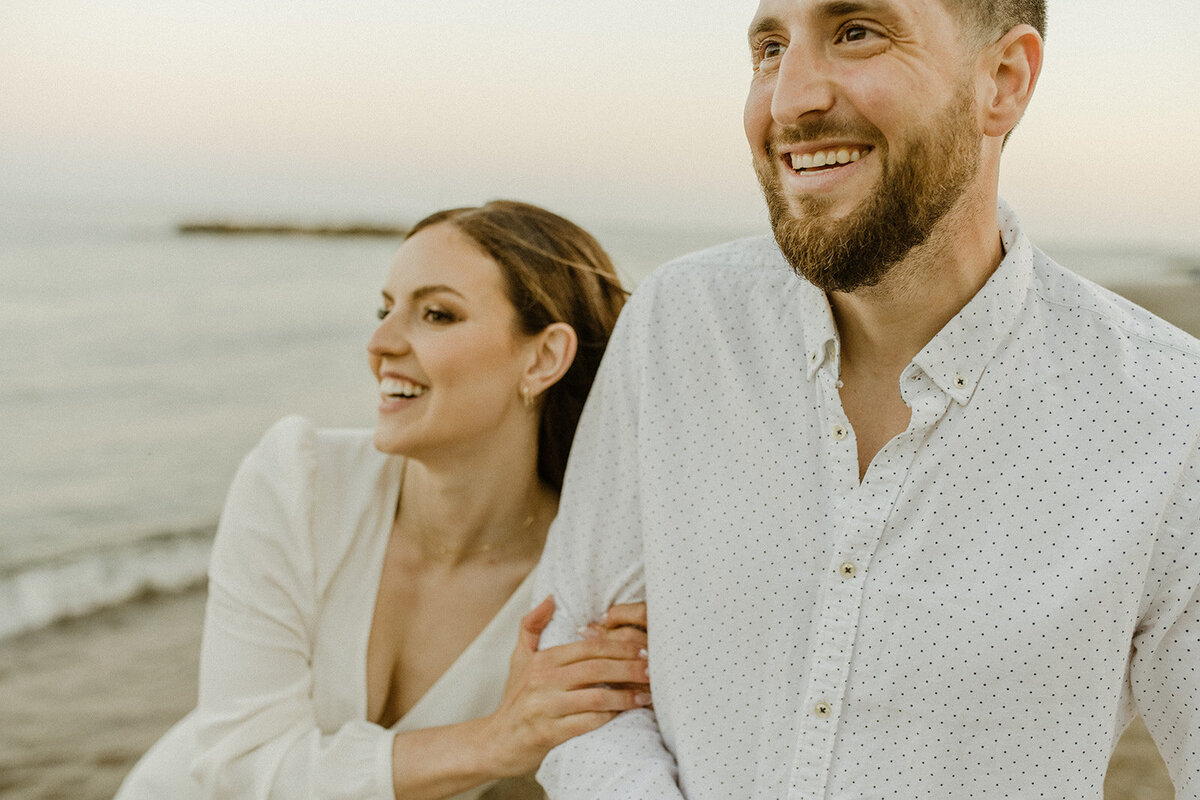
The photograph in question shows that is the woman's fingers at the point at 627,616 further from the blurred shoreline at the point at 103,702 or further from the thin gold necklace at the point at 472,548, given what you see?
the blurred shoreline at the point at 103,702

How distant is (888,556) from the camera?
1682mm

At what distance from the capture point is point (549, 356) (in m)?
2.88

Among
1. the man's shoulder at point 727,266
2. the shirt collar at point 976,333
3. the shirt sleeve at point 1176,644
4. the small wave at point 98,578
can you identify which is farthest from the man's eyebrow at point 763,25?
the small wave at point 98,578

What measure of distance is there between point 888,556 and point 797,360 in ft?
1.41

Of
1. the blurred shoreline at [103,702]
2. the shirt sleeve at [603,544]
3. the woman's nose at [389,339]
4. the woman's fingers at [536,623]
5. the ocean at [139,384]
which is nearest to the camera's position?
the shirt sleeve at [603,544]

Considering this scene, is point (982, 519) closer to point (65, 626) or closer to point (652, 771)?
point (652, 771)

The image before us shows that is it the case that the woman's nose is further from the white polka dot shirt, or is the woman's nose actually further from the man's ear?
the man's ear

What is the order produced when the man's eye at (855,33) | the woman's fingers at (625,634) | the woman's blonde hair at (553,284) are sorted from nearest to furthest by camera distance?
1. the man's eye at (855,33)
2. the woman's fingers at (625,634)
3. the woman's blonde hair at (553,284)

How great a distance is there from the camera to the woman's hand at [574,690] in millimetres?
2102

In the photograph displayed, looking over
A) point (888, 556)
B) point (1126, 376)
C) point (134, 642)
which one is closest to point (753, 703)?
point (888, 556)

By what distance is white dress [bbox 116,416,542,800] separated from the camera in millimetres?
2424

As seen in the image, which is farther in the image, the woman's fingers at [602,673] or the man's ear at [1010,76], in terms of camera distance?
the woman's fingers at [602,673]

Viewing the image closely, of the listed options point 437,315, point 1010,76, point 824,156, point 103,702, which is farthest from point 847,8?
point 103,702

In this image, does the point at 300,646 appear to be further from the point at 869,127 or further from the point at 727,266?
the point at 869,127
